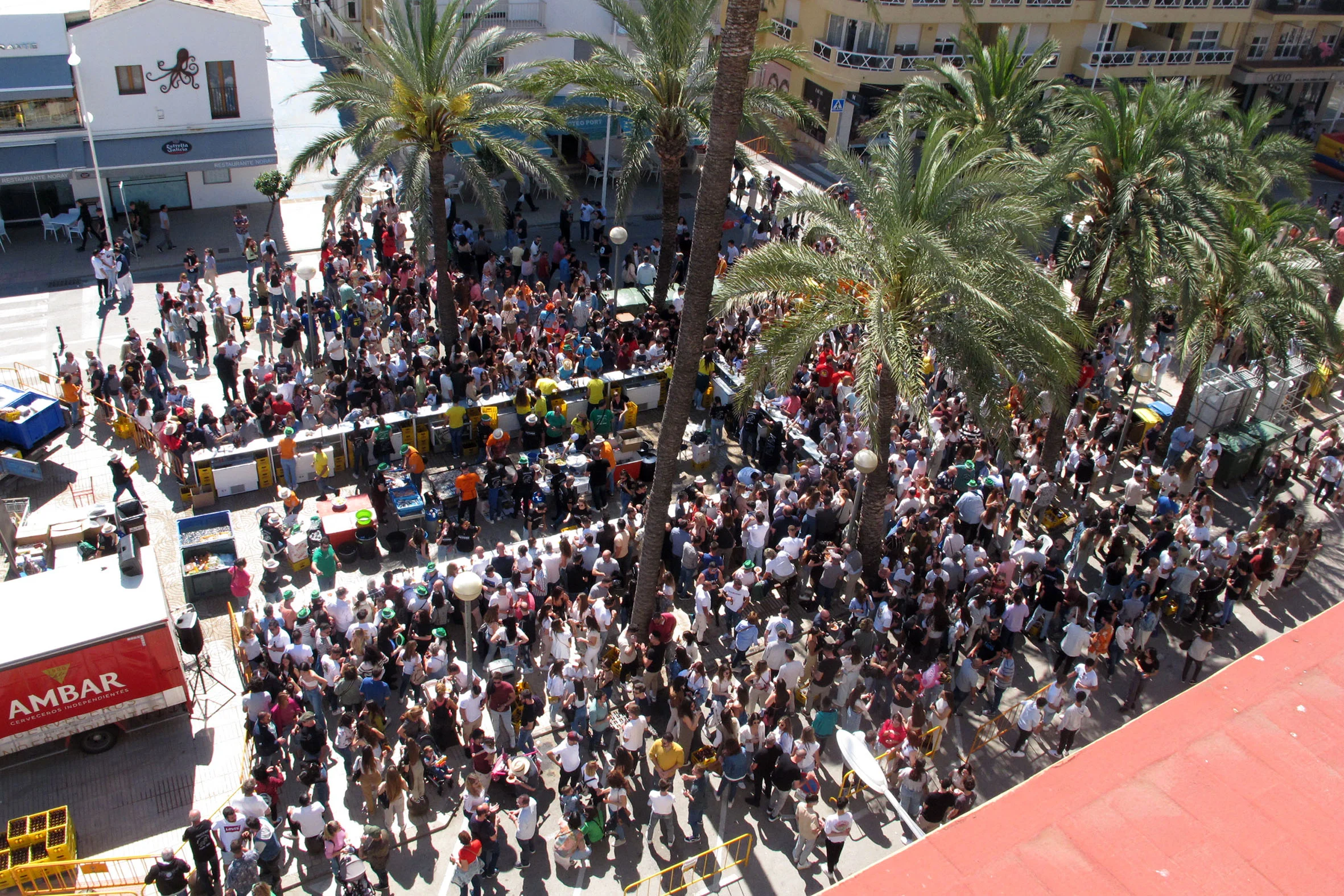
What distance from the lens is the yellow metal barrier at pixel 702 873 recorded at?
1303cm

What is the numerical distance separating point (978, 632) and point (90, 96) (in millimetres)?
28444

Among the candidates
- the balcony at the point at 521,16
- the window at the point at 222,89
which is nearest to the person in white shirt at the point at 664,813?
the window at the point at 222,89

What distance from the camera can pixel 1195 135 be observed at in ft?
66.6

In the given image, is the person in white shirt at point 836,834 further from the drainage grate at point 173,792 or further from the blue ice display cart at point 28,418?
the blue ice display cart at point 28,418

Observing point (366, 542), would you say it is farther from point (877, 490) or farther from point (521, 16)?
point (521, 16)

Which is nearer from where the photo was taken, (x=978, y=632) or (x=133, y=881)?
(x=133, y=881)

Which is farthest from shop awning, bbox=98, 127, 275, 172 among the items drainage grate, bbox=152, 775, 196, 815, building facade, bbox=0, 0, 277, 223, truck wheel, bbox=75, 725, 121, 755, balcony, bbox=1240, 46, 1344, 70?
balcony, bbox=1240, 46, 1344, 70

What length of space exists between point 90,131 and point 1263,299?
1085 inches

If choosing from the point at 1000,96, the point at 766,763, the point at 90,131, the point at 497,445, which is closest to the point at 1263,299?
the point at 1000,96

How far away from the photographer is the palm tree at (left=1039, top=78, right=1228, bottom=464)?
1883 centimetres

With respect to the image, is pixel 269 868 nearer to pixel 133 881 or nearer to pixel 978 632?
pixel 133 881

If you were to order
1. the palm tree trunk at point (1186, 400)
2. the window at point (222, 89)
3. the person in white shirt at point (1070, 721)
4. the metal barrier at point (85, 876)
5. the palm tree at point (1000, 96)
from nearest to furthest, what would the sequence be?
the metal barrier at point (85, 876) → the person in white shirt at point (1070, 721) → the palm tree trunk at point (1186, 400) → the palm tree at point (1000, 96) → the window at point (222, 89)

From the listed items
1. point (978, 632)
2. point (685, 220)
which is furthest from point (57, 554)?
point (685, 220)

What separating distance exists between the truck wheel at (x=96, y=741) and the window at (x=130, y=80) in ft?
72.8
